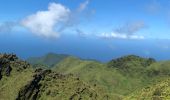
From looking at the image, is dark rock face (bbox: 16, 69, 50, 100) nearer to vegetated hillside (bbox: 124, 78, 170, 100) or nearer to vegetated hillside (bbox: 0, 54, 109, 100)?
vegetated hillside (bbox: 0, 54, 109, 100)

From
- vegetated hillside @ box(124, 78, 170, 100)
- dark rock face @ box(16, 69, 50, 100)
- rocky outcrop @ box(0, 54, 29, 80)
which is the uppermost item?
rocky outcrop @ box(0, 54, 29, 80)

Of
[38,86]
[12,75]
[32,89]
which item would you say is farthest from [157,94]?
[12,75]

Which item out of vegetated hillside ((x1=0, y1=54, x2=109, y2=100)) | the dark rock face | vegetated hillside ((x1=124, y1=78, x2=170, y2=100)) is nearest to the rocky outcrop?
vegetated hillside ((x1=0, y1=54, x2=109, y2=100))

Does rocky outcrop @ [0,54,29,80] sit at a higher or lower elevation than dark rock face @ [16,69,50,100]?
higher

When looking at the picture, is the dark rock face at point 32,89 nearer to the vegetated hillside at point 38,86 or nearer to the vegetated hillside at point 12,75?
the vegetated hillside at point 38,86

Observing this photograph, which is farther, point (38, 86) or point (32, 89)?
point (38, 86)

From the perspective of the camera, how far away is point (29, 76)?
130875mm

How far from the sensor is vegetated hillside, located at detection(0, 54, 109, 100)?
127 m

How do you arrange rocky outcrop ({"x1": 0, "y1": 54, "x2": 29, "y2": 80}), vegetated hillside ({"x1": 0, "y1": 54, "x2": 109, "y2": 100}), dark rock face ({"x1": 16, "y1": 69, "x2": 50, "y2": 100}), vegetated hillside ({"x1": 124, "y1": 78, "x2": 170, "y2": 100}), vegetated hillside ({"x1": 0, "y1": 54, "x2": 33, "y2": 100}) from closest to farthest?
vegetated hillside ({"x1": 124, "y1": 78, "x2": 170, "y2": 100}) < dark rock face ({"x1": 16, "y1": 69, "x2": 50, "y2": 100}) < vegetated hillside ({"x1": 0, "y1": 54, "x2": 33, "y2": 100}) < vegetated hillside ({"x1": 0, "y1": 54, "x2": 109, "y2": 100}) < rocky outcrop ({"x1": 0, "y1": 54, "x2": 29, "y2": 80})

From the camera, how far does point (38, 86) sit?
132m

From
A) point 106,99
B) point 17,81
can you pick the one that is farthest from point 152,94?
point 17,81

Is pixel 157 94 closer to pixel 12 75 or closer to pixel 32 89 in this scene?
pixel 32 89

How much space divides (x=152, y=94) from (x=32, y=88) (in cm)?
4533

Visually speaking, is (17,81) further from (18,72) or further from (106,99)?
(106,99)
